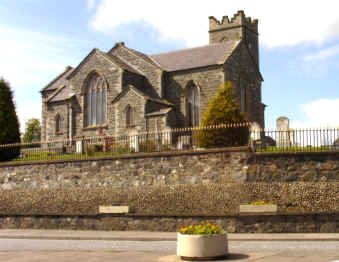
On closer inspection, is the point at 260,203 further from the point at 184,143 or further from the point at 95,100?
the point at 95,100

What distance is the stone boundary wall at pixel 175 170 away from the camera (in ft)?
72.7

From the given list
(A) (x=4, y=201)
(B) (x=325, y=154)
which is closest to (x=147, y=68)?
(A) (x=4, y=201)

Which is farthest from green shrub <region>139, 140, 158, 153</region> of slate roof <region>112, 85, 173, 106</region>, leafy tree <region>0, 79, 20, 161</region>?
slate roof <region>112, 85, 173, 106</region>

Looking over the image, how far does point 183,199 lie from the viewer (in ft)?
76.4

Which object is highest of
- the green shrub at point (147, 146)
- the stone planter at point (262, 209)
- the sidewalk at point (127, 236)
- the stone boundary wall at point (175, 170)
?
the green shrub at point (147, 146)

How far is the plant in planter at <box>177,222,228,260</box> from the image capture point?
13742 mm

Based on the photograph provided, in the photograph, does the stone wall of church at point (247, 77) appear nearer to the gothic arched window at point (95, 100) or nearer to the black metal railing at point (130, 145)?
the gothic arched window at point (95, 100)

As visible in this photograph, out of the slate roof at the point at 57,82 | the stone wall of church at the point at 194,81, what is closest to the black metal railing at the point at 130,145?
the stone wall of church at the point at 194,81

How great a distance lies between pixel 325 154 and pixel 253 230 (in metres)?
4.97

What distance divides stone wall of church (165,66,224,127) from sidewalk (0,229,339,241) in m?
19.9

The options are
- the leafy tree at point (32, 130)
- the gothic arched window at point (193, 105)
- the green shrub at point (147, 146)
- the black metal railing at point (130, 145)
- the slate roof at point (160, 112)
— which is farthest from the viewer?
the leafy tree at point (32, 130)

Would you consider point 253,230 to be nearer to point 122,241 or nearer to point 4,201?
point 122,241

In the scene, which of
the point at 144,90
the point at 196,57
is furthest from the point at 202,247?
the point at 196,57

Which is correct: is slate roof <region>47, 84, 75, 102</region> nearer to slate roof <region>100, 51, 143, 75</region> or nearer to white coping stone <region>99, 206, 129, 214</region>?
slate roof <region>100, 51, 143, 75</region>
